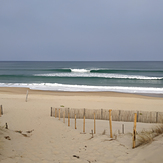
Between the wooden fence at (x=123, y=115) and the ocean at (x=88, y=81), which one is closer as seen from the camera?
the wooden fence at (x=123, y=115)

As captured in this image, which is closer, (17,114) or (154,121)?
(154,121)

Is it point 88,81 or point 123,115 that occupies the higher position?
point 88,81

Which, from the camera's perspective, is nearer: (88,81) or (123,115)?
(123,115)

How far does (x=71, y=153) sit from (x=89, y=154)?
1.67 ft

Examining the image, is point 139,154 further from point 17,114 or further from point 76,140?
point 17,114

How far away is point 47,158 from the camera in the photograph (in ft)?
15.4

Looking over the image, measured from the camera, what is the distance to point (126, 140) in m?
5.85

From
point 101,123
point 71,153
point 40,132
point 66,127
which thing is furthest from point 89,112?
point 71,153

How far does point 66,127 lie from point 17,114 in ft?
12.8

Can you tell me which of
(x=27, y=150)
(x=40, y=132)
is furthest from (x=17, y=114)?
(x=27, y=150)

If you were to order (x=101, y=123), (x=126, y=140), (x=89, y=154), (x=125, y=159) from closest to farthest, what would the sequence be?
(x=125, y=159)
(x=89, y=154)
(x=126, y=140)
(x=101, y=123)

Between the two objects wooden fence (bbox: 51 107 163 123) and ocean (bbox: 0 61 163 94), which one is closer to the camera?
wooden fence (bbox: 51 107 163 123)

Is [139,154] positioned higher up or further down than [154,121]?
higher up

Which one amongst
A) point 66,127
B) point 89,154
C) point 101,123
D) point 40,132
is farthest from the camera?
point 101,123
